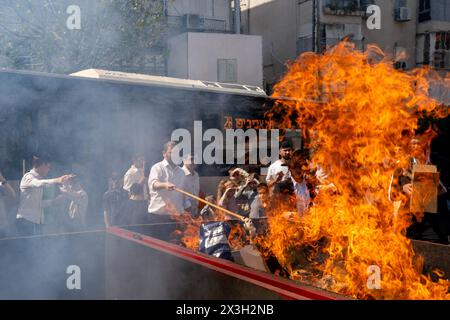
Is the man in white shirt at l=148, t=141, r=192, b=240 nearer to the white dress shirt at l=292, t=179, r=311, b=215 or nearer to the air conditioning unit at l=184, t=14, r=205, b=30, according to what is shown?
the white dress shirt at l=292, t=179, r=311, b=215

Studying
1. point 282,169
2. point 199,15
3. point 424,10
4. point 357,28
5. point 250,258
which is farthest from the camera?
point 424,10

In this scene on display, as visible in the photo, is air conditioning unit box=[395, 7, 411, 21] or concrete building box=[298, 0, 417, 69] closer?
concrete building box=[298, 0, 417, 69]

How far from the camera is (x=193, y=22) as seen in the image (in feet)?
65.1

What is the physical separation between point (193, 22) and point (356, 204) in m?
16.4

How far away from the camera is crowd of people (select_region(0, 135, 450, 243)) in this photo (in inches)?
255

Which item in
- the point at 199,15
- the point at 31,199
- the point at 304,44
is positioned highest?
the point at 199,15

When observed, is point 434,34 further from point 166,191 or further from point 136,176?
point 166,191

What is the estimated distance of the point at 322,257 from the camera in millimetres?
4801

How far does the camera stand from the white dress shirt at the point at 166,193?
264 inches

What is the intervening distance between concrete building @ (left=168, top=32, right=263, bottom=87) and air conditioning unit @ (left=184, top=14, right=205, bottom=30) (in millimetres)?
989

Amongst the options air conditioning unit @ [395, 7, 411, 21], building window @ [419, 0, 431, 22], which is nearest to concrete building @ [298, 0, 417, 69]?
air conditioning unit @ [395, 7, 411, 21]

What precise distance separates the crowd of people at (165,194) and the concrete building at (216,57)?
1135 centimetres

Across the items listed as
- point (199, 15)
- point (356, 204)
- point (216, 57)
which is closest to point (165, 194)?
point (356, 204)

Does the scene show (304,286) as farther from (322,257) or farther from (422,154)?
(422,154)
